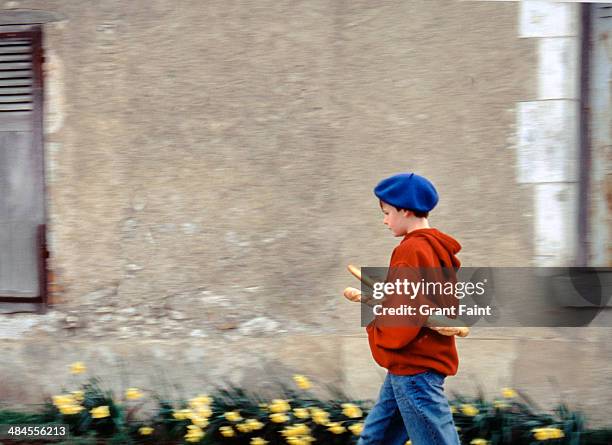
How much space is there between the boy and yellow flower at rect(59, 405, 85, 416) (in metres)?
1.91

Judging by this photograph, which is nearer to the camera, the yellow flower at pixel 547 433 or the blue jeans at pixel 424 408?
the blue jeans at pixel 424 408

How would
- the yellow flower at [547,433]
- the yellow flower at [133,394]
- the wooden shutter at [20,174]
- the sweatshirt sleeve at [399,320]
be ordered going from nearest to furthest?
the sweatshirt sleeve at [399,320], the yellow flower at [547,433], the yellow flower at [133,394], the wooden shutter at [20,174]

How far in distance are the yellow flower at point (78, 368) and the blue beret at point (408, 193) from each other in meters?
2.15

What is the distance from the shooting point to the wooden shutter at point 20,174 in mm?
4617

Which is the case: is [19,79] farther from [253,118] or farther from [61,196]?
[253,118]

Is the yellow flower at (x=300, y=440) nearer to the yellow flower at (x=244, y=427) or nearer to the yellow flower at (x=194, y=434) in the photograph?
the yellow flower at (x=244, y=427)

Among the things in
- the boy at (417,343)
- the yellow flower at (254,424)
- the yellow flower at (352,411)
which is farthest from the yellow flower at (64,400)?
the boy at (417,343)

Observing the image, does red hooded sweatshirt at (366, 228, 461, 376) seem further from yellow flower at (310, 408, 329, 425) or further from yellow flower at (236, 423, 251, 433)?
yellow flower at (236, 423, 251, 433)

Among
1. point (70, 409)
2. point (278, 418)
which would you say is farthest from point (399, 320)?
point (70, 409)

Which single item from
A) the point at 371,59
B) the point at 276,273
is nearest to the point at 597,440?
the point at 276,273

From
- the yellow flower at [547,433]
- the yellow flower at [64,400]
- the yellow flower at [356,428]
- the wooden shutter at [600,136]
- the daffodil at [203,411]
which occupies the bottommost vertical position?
the yellow flower at [547,433]

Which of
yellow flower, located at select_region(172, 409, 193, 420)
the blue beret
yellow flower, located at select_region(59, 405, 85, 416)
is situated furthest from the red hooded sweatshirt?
yellow flower, located at select_region(59, 405, 85, 416)

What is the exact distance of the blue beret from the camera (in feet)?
10.2

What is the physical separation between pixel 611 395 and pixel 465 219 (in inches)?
48.6
